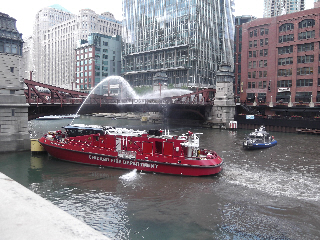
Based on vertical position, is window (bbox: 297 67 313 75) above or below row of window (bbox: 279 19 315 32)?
below

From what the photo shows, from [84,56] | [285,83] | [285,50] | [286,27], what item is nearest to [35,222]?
[285,83]

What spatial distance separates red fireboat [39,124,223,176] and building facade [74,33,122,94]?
115414 millimetres

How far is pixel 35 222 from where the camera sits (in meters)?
5.30

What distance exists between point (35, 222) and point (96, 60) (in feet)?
484

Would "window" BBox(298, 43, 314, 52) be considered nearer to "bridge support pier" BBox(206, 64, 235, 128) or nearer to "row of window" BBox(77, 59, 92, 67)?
"bridge support pier" BBox(206, 64, 235, 128)

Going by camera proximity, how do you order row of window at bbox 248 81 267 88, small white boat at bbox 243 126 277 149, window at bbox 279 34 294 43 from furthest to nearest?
row of window at bbox 248 81 267 88, window at bbox 279 34 294 43, small white boat at bbox 243 126 277 149

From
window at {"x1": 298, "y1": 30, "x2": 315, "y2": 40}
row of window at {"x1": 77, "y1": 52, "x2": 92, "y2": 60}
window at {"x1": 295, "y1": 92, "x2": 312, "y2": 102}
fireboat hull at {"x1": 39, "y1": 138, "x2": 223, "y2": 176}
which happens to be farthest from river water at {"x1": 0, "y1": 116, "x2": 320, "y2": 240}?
row of window at {"x1": 77, "y1": 52, "x2": 92, "y2": 60}

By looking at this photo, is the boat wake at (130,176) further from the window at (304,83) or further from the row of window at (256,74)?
the row of window at (256,74)

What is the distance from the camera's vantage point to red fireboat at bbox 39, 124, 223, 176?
29.1 meters

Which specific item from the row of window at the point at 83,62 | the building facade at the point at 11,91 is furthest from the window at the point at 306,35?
the row of window at the point at 83,62

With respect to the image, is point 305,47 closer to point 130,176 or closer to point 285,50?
point 285,50

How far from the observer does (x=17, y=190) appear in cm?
700

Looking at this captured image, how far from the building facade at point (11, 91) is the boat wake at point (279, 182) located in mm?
27366

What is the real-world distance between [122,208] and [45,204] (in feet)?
50.7
